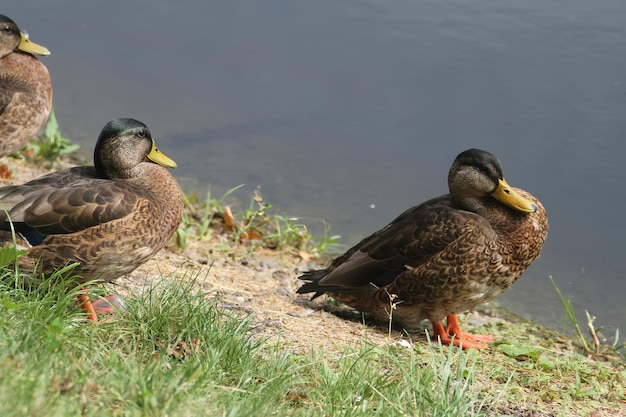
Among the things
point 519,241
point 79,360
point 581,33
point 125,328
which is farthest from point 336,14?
point 79,360

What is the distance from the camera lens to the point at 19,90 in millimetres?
6539

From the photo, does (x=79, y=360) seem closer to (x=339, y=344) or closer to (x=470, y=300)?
(x=339, y=344)

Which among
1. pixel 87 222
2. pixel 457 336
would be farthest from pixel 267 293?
pixel 87 222

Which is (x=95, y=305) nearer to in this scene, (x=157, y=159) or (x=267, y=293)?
(x=157, y=159)

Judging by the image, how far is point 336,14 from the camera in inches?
365

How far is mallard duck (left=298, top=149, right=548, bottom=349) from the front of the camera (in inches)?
200

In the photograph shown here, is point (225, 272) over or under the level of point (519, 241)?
under

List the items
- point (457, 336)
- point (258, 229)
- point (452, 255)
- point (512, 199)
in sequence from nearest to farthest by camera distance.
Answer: point (452, 255)
point (512, 199)
point (457, 336)
point (258, 229)

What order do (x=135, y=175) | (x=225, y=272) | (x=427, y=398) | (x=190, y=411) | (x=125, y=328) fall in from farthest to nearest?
(x=225, y=272), (x=135, y=175), (x=125, y=328), (x=427, y=398), (x=190, y=411)

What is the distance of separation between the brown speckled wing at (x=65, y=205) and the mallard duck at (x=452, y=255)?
4.24 ft

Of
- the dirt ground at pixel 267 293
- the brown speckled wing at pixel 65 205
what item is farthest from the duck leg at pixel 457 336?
the brown speckled wing at pixel 65 205

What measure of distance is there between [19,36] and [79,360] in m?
4.35

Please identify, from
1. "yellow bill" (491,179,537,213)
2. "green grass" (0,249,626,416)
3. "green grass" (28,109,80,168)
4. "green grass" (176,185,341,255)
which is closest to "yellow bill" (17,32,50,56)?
"green grass" (28,109,80,168)

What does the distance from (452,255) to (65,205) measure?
201 cm
